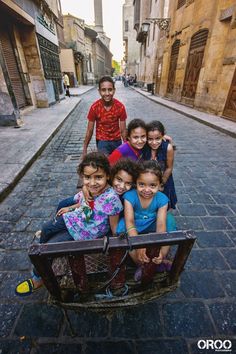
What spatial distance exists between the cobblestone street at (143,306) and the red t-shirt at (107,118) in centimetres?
117

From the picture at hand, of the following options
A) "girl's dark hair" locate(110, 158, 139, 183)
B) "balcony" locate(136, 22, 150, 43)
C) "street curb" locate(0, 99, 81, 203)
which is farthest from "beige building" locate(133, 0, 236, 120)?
"girl's dark hair" locate(110, 158, 139, 183)

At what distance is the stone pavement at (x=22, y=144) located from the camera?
3750 millimetres

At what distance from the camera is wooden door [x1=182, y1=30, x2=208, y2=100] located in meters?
9.67

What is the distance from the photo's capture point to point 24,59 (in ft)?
30.3

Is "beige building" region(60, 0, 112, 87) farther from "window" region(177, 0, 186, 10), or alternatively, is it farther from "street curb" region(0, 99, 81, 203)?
"street curb" region(0, 99, 81, 203)

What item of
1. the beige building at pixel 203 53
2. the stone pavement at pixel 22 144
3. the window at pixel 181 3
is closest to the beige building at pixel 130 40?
the window at pixel 181 3

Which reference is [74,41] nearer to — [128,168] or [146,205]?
[128,168]

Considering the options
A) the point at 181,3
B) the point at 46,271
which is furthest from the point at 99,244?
the point at 181,3

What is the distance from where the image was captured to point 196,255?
2.21 m

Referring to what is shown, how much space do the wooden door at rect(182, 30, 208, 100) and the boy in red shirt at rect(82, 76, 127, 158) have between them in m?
9.17

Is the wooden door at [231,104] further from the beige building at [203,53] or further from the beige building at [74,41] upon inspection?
the beige building at [74,41]

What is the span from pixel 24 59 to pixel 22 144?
6499 mm

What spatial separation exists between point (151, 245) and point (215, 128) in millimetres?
7692

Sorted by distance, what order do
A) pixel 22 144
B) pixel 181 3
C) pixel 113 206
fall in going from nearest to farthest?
pixel 113 206, pixel 22 144, pixel 181 3
